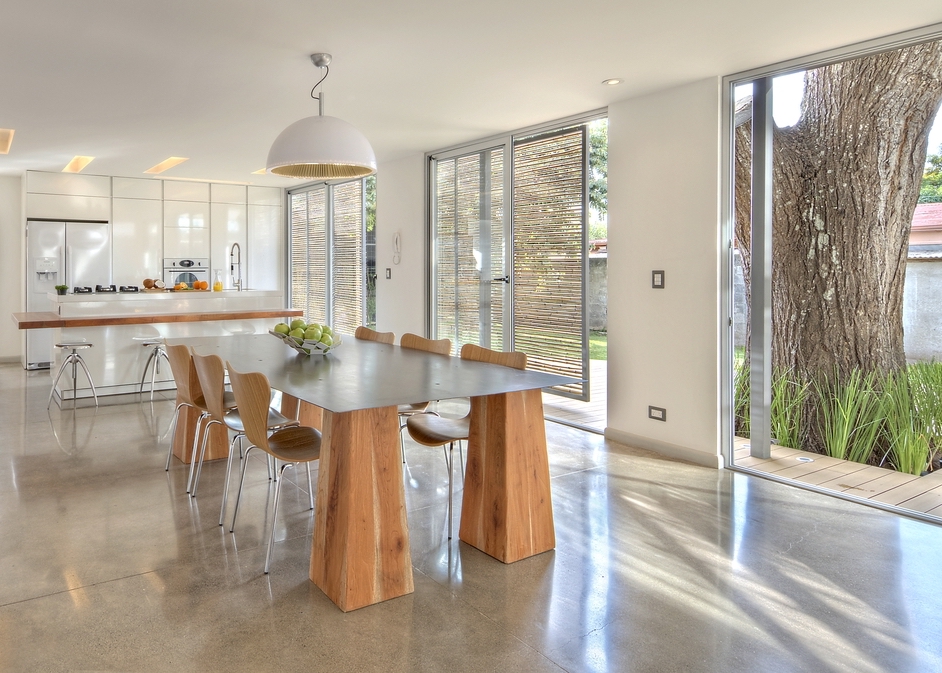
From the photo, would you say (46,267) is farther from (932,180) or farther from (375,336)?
(932,180)

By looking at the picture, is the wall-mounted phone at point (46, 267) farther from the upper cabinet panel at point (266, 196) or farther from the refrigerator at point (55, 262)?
the upper cabinet panel at point (266, 196)

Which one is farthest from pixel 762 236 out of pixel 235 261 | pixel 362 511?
pixel 235 261

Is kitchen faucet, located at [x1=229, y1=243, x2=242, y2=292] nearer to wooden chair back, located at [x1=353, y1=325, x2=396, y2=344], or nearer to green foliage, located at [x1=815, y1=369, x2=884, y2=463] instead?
wooden chair back, located at [x1=353, y1=325, x2=396, y2=344]

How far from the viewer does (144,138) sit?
6340 mm

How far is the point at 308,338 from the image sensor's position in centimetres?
378

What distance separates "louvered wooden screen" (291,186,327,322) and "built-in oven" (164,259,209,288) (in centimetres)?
123

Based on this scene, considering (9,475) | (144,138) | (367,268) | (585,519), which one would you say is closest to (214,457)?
(9,475)

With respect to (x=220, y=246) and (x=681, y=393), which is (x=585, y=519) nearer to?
(x=681, y=393)

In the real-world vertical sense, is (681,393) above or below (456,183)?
below

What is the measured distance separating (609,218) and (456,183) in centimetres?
217

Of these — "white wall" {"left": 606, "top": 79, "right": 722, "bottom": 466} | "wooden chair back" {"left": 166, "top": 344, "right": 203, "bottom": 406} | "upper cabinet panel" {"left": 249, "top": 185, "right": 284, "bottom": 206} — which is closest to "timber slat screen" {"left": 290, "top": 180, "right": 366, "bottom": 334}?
"upper cabinet panel" {"left": 249, "top": 185, "right": 284, "bottom": 206}

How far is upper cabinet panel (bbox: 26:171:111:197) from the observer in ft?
27.3

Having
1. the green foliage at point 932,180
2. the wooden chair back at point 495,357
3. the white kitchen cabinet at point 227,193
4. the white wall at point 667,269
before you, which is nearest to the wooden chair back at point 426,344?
the wooden chair back at point 495,357

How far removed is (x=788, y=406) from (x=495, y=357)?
2345 mm
